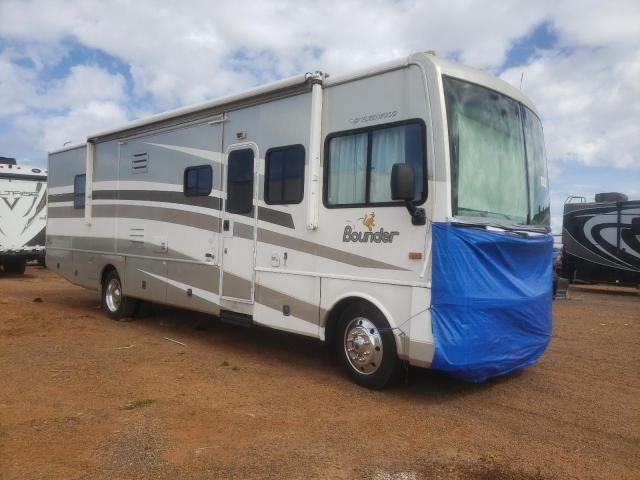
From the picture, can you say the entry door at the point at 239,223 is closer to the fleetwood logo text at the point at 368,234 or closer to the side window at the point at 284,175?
the side window at the point at 284,175

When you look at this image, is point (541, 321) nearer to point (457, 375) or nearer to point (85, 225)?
point (457, 375)

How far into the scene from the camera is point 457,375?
5.40 meters

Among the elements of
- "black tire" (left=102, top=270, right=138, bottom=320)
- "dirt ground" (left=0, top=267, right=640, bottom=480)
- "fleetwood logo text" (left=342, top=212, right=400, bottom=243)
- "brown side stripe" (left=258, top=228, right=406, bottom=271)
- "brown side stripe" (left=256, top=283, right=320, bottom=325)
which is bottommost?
"dirt ground" (left=0, top=267, right=640, bottom=480)

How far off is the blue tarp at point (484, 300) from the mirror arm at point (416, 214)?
0.16 metres

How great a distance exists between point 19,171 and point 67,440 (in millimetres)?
14938

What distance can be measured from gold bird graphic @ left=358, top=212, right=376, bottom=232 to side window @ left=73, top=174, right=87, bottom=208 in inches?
273

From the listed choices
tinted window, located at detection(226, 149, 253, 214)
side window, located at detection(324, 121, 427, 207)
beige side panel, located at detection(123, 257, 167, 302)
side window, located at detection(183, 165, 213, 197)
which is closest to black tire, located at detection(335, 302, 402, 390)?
side window, located at detection(324, 121, 427, 207)

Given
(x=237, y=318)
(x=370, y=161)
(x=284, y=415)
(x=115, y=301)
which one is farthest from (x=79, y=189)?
(x=284, y=415)

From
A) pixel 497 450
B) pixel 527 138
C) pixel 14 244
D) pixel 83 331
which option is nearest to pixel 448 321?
pixel 497 450

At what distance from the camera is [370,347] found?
5.70 m

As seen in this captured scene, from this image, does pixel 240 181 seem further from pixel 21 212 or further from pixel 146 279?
pixel 21 212

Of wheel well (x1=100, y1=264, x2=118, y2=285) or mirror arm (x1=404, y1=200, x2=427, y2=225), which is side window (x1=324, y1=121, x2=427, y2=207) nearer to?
mirror arm (x1=404, y1=200, x2=427, y2=225)

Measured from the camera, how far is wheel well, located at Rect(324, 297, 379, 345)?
5.93m

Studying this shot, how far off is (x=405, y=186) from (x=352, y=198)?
2.99 feet
